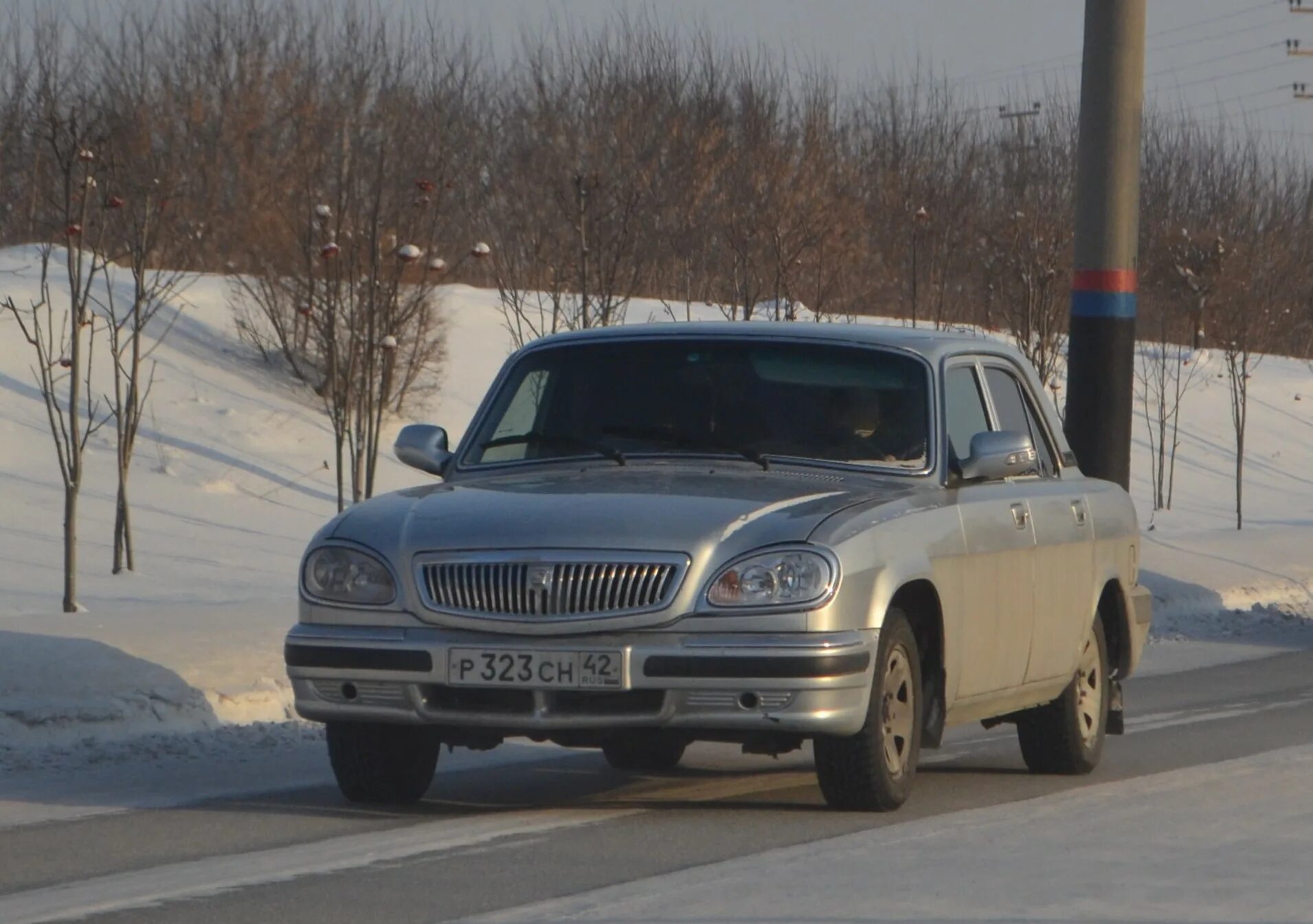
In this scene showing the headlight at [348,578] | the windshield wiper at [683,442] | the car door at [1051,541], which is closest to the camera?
the headlight at [348,578]

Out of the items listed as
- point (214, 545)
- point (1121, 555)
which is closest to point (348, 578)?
point (1121, 555)

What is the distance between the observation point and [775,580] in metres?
6.90

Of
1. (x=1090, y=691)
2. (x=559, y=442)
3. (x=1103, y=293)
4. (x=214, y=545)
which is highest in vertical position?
(x=1103, y=293)

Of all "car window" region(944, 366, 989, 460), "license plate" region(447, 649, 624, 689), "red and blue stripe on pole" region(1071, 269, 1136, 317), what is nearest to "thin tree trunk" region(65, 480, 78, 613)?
"red and blue stripe on pole" region(1071, 269, 1136, 317)

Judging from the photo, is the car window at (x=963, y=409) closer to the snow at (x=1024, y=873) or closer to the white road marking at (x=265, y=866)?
the snow at (x=1024, y=873)

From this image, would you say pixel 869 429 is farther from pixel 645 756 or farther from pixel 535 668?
pixel 535 668

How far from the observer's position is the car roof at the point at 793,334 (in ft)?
27.3

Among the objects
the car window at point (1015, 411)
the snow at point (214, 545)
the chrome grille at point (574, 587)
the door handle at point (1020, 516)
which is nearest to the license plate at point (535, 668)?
the chrome grille at point (574, 587)

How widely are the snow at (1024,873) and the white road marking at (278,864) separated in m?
0.88

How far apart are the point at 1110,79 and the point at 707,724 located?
9957 millimetres

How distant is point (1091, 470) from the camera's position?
53.6 feet

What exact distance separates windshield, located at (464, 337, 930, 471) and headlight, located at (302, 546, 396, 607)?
1.13 metres

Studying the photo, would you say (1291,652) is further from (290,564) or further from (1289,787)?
(290,564)

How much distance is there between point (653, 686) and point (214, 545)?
16.9m
